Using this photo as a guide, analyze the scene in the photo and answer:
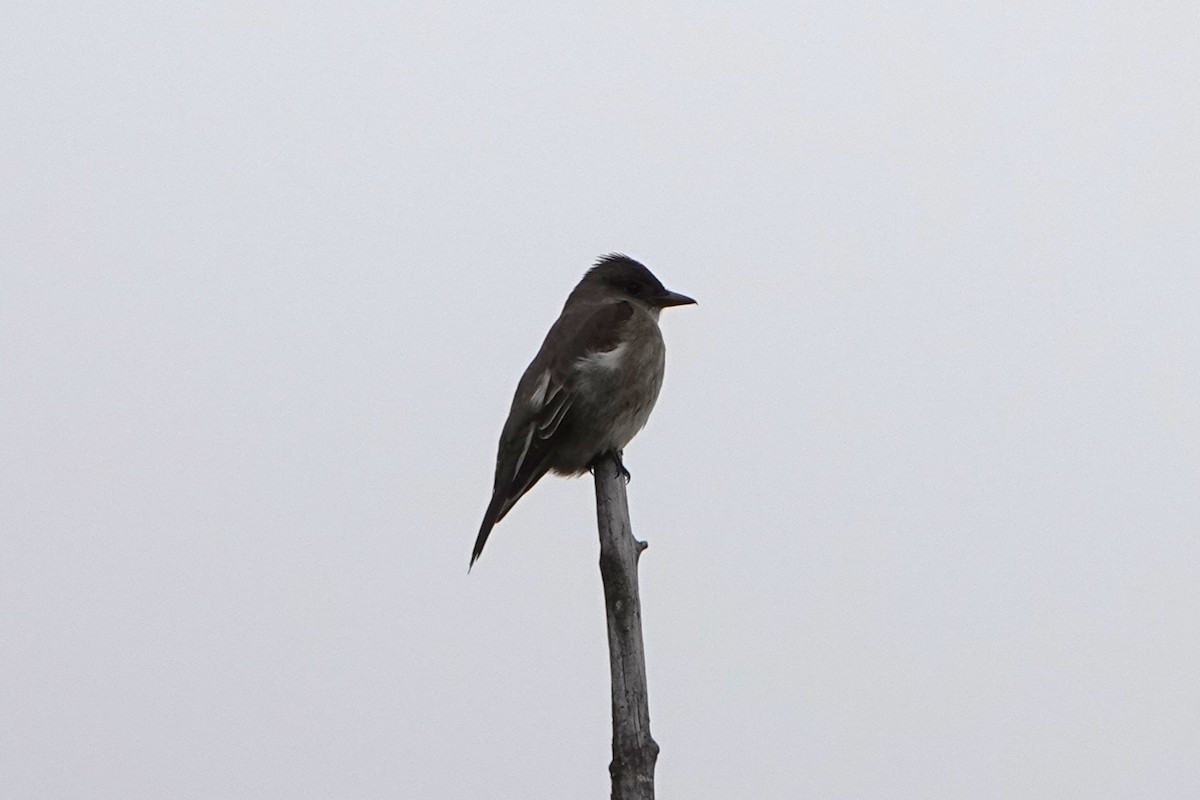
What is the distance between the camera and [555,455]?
625 centimetres

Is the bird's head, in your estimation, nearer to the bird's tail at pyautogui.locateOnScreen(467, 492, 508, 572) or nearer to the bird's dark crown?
the bird's dark crown

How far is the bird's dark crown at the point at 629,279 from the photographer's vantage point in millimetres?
7320

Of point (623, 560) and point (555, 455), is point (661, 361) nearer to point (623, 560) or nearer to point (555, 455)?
point (555, 455)

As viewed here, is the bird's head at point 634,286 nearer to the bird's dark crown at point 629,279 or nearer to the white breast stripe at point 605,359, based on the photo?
the bird's dark crown at point 629,279

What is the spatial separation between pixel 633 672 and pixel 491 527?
4.34ft

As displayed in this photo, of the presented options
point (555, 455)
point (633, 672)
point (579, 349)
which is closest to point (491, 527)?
point (555, 455)

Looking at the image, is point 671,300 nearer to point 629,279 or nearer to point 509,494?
point 629,279

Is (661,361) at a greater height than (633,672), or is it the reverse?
(661,361)

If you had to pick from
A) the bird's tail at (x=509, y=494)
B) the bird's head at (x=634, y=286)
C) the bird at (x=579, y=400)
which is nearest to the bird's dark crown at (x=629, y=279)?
the bird's head at (x=634, y=286)

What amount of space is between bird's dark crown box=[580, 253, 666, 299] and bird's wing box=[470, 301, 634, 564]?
680 mm

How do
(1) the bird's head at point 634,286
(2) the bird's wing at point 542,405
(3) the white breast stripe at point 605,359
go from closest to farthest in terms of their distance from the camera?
(2) the bird's wing at point 542,405 < (3) the white breast stripe at point 605,359 < (1) the bird's head at point 634,286

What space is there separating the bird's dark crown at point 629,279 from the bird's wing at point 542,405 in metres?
0.68

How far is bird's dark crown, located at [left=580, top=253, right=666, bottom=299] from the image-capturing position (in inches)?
288

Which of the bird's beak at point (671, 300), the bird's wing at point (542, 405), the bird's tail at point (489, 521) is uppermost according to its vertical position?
the bird's beak at point (671, 300)
